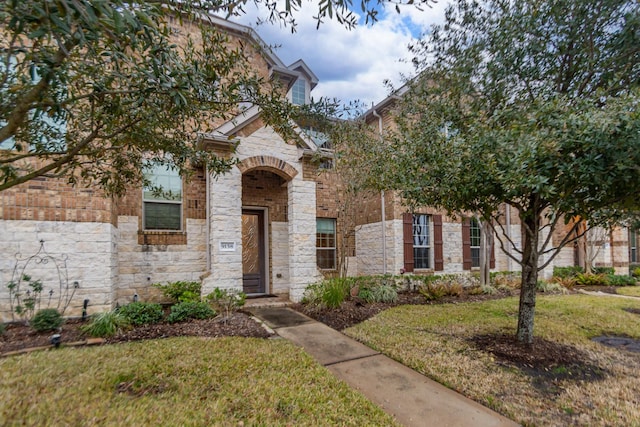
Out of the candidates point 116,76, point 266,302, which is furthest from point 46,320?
point 116,76

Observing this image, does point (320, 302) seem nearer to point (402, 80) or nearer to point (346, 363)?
point (346, 363)

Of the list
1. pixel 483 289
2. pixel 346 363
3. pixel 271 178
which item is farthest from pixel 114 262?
pixel 483 289

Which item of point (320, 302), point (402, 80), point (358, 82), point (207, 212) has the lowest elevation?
point (320, 302)

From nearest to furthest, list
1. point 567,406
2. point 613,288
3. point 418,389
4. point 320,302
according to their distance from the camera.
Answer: point 567,406, point 418,389, point 320,302, point 613,288

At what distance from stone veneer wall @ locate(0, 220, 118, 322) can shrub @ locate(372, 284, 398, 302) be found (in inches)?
248

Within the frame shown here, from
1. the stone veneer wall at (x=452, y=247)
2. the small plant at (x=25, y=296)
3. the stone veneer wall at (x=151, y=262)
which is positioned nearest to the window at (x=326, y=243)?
the stone veneer wall at (x=151, y=262)

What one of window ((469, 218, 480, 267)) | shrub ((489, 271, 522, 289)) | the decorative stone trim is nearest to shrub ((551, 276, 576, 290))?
shrub ((489, 271, 522, 289))

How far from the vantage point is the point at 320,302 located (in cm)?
727

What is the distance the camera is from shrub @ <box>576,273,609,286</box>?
12359 mm

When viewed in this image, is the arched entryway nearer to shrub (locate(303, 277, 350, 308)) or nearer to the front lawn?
shrub (locate(303, 277, 350, 308))

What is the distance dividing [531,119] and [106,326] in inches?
279

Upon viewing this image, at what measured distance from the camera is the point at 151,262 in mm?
7598

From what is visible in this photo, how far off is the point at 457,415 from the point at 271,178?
763cm

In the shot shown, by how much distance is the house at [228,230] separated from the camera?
5.85m
